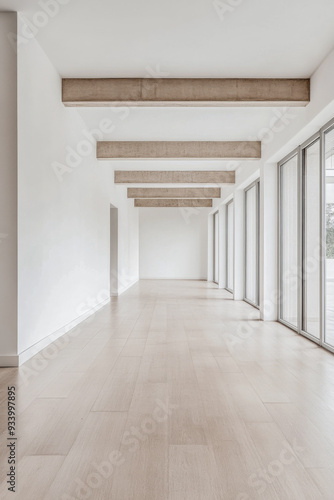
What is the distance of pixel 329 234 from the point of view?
489 cm

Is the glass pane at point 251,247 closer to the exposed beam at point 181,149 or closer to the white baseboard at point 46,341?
the exposed beam at point 181,149

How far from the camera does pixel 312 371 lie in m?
3.97

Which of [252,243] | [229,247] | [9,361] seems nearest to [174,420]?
[9,361]

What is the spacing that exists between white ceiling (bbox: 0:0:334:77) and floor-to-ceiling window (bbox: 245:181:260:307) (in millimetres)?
4291

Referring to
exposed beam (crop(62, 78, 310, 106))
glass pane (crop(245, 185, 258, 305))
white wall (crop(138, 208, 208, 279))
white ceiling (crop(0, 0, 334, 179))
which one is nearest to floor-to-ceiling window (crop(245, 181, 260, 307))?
glass pane (crop(245, 185, 258, 305))

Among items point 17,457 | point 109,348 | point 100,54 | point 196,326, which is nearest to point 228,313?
point 196,326

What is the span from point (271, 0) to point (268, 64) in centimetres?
119

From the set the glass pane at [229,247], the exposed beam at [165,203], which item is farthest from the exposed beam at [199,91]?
the exposed beam at [165,203]

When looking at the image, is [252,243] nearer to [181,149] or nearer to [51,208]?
[181,149]

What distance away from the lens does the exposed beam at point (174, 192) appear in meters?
12.7

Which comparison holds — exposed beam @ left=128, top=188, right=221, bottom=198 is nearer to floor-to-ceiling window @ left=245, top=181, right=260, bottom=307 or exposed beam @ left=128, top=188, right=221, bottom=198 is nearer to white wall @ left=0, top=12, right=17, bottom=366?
floor-to-ceiling window @ left=245, top=181, right=260, bottom=307

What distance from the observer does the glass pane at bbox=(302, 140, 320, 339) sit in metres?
5.29

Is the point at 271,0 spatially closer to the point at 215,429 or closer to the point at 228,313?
the point at 215,429

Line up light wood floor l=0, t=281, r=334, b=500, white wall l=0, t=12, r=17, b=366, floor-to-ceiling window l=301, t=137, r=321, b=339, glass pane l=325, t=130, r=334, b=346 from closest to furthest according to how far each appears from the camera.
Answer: light wood floor l=0, t=281, r=334, b=500 → white wall l=0, t=12, r=17, b=366 → glass pane l=325, t=130, r=334, b=346 → floor-to-ceiling window l=301, t=137, r=321, b=339
